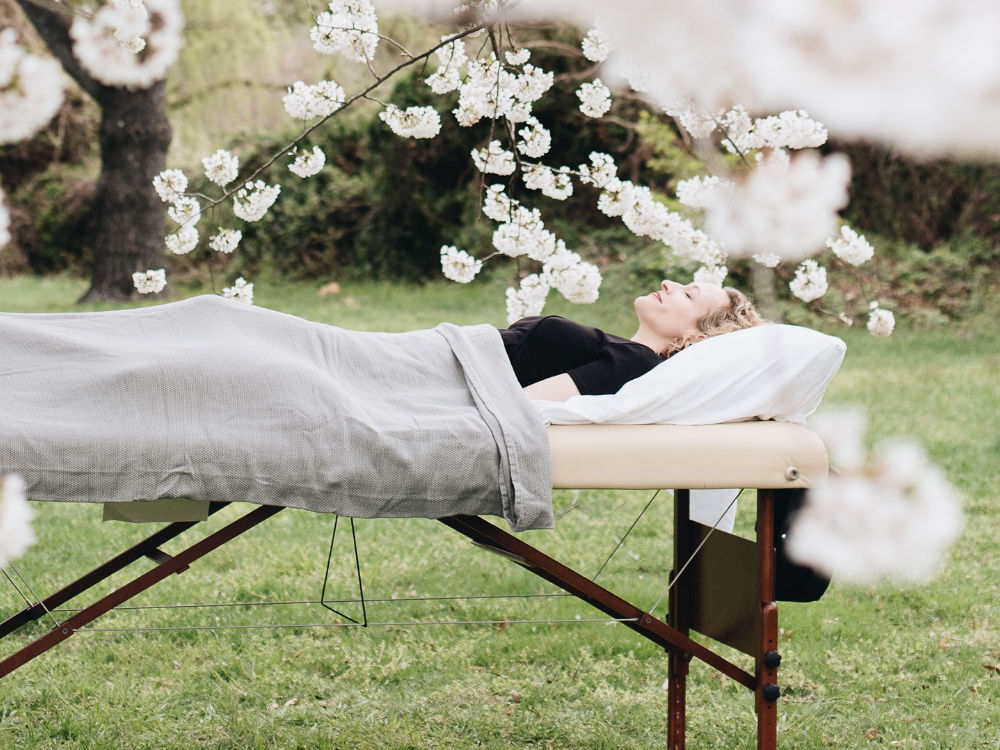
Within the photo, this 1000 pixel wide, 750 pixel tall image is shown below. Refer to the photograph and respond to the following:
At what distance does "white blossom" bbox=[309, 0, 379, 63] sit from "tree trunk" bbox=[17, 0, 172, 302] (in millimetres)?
5203

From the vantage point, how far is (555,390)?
2.02 metres

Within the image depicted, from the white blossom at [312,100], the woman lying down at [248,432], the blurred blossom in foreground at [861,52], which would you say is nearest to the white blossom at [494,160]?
the white blossom at [312,100]

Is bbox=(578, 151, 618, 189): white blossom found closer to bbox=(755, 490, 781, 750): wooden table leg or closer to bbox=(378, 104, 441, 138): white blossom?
bbox=(378, 104, 441, 138): white blossom

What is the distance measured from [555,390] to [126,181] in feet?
21.0

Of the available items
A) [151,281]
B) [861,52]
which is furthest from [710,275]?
[861,52]

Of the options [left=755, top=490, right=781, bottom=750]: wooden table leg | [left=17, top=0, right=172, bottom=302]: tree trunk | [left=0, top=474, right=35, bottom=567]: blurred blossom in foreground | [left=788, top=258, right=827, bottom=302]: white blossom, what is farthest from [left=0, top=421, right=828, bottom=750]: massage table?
[left=17, top=0, right=172, bottom=302]: tree trunk

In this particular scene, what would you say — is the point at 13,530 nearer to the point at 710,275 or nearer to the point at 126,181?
the point at 710,275

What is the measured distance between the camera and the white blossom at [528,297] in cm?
309

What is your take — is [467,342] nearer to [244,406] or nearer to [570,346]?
[570,346]

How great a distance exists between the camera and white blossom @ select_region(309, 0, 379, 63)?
2.65 m

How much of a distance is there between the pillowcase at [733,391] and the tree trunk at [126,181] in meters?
6.52

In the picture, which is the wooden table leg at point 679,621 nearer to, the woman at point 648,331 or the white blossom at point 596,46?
the woman at point 648,331

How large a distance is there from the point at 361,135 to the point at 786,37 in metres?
9.02

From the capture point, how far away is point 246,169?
9445 millimetres
